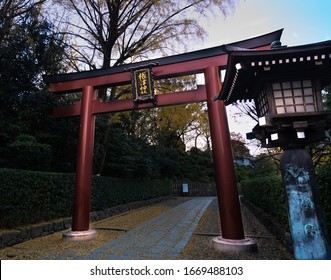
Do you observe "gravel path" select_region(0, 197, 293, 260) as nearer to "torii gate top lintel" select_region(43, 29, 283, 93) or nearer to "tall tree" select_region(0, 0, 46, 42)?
"torii gate top lintel" select_region(43, 29, 283, 93)

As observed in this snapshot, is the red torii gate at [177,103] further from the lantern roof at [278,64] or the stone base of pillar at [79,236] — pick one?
the lantern roof at [278,64]

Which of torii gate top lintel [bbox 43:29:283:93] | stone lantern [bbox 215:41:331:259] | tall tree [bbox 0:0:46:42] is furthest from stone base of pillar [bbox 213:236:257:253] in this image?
tall tree [bbox 0:0:46:42]

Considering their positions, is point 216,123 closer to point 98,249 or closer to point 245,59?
point 245,59

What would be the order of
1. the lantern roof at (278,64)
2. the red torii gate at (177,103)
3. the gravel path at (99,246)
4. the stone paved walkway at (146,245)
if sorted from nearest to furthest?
the lantern roof at (278,64) → the gravel path at (99,246) → the stone paved walkway at (146,245) → the red torii gate at (177,103)

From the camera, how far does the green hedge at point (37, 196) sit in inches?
246

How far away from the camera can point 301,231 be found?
3.85m

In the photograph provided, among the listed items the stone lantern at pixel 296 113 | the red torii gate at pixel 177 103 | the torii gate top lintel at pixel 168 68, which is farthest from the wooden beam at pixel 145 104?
the stone lantern at pixel 296 113

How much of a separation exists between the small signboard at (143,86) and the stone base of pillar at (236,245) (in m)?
4.33

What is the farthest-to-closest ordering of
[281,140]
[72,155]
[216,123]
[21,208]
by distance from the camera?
[72,155]
[21,208]
[216,123]
[281,140]

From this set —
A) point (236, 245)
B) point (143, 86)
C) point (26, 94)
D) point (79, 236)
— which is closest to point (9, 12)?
point (26, 94)

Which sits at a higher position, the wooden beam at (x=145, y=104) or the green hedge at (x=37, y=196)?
the wooden beam at (x=145, y=104)

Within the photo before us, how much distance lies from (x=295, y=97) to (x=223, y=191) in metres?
2.69

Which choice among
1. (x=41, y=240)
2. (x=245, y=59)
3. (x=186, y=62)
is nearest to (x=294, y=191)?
(x=245, y=59)

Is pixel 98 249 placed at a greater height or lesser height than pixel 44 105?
lesser
